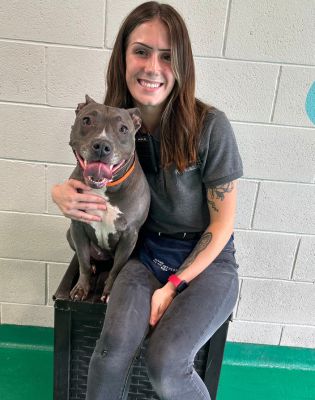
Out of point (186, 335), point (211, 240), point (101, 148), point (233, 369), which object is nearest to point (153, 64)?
point (101, 148)

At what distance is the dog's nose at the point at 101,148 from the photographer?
1.10 meters

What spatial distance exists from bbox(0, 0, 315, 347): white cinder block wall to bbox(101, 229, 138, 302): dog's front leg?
22.9 inches

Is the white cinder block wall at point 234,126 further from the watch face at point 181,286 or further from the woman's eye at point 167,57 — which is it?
the watch face at point 181,286

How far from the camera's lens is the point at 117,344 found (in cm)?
117

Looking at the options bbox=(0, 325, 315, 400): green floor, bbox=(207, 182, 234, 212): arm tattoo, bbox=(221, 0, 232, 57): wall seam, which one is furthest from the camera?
bbox=(0, 325, 315, 400): green floor

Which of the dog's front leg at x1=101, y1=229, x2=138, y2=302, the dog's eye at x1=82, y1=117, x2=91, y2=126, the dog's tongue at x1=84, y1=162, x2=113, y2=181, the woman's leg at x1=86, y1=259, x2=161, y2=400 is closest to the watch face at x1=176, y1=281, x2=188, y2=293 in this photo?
the woman's leg at x1=86, y1=259, x2=161, y2=400

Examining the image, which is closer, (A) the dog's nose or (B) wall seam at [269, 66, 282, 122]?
(A) the dog's nose

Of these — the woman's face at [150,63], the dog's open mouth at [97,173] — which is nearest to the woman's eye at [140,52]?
the woman's face at [150,63]

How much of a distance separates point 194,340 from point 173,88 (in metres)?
0.80

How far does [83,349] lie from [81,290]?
0.21m

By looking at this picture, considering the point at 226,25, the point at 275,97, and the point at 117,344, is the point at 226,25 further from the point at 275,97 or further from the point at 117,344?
the point at 117,344

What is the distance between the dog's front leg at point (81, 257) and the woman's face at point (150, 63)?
1.56 ft

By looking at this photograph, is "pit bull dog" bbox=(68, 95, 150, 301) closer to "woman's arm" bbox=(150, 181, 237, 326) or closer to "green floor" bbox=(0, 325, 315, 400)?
"woman's arm" bbox=(150, 181, 237, 326)

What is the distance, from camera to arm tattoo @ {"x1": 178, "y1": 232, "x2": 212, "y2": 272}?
52.1 inches
